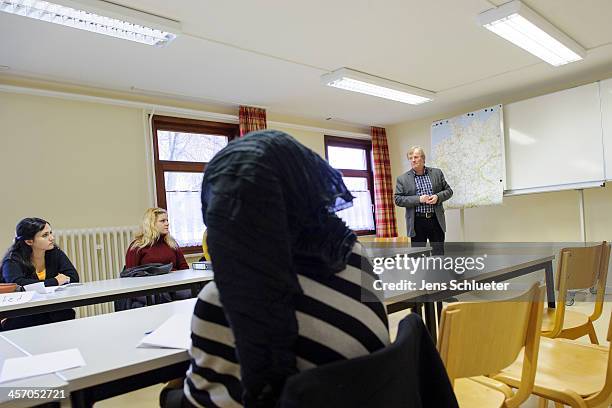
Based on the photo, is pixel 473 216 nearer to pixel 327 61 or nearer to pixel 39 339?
→ pixel 327 61

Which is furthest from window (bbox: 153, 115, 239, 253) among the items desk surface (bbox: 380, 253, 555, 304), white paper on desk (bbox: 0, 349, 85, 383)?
white paper on desk (bbox: 0, 349, 85, 383)

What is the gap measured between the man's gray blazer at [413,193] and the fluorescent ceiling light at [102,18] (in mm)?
2704

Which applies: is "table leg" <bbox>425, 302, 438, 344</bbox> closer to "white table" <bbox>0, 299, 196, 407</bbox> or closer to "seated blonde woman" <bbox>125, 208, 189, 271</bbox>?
"white table" <bbox>0, 299, 196, 407</bbox>

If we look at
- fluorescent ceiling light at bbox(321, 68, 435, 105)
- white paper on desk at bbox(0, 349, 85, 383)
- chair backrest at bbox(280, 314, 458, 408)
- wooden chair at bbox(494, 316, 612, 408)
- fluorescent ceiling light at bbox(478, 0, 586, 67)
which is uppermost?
fluorescent ceiling light at bbox(478, 0, 586, 67)

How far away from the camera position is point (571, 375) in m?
1.45

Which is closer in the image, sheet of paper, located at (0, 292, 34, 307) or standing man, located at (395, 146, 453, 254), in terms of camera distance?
sheet of paper, located at (0, 292, 34, 307)

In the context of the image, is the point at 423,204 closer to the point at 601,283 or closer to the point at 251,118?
the point at 251,118

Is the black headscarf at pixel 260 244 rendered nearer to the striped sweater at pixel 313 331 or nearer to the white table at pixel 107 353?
the striped sweater at pixel 313 331

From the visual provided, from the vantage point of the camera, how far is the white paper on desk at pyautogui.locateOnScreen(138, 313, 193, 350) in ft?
3.70

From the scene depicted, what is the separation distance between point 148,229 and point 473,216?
426 cm

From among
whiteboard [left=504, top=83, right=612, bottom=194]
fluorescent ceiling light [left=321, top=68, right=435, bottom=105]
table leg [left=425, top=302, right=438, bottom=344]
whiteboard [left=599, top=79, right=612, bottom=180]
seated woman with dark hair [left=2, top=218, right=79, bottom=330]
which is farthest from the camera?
whiteboard [left=504, top=83, right=612, bottom=194]

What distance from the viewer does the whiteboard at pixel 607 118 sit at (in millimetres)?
4246

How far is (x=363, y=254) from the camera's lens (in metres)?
0.75

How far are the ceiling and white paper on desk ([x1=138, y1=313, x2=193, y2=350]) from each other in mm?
2041
